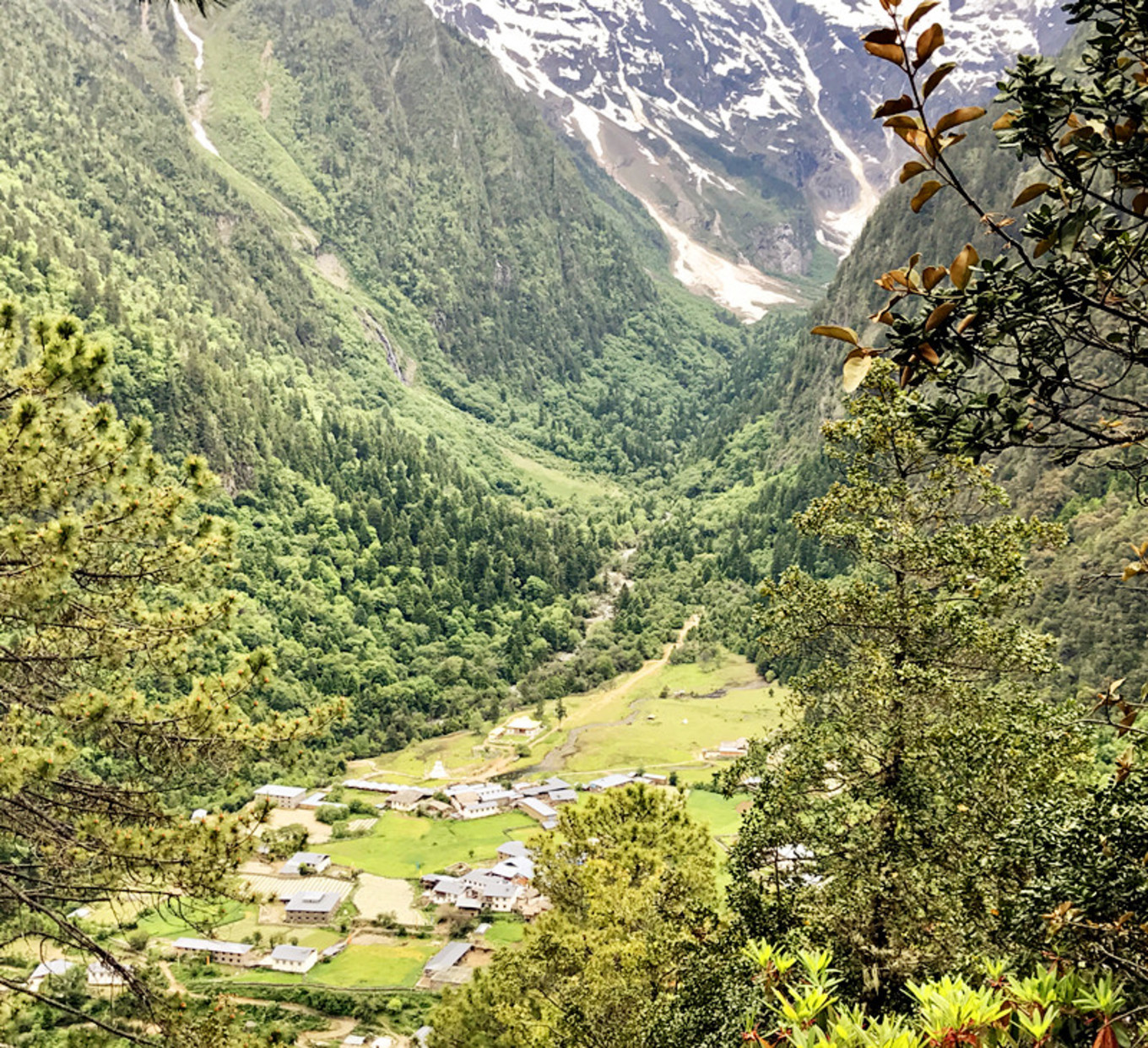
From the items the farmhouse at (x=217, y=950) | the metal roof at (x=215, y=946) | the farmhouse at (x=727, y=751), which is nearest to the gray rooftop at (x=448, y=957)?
the farmhouse at (x=217, y=950)

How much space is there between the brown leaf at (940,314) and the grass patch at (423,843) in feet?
203

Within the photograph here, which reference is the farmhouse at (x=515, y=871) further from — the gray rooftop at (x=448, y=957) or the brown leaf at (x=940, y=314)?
the brown leaf at (x=940, y=314)

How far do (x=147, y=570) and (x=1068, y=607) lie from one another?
68194 millimetres

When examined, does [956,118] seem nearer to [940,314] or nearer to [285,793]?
[940,314]

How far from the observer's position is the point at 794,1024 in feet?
12.0

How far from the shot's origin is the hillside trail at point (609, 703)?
7612 cm

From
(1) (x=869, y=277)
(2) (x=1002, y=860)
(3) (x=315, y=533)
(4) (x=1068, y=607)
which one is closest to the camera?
(2) (x=1002, y=860)

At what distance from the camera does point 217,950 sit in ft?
165

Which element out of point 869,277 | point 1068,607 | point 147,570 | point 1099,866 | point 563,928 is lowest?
point 563,928

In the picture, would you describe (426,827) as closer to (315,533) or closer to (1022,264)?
(315,533)

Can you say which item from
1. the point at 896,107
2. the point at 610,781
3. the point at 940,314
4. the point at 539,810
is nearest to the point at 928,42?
the point at 896,107

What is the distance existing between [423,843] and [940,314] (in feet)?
219

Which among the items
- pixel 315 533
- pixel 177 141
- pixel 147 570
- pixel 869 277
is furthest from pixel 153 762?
pixel 177 141

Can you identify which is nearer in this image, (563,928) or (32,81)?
(563,928)
